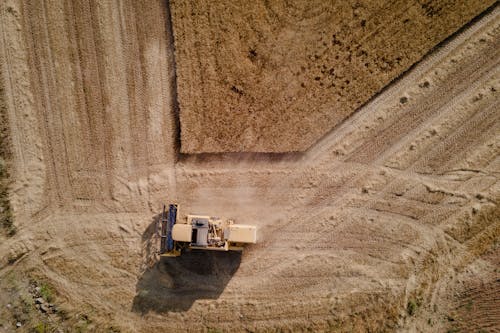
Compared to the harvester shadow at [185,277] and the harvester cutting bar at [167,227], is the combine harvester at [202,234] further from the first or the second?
the harvester shadow at [185,277]

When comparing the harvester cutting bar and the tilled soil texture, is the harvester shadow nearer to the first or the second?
the harvester cutting bar

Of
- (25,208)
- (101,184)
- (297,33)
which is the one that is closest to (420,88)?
(297,33)

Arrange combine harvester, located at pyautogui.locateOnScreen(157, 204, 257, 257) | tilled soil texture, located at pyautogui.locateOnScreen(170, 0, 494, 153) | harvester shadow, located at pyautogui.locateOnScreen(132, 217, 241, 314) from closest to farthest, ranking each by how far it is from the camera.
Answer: combine harvester, located at pyautogui.locateOnScreen(157, 204, 257, 257) → tilled soil texture, located at pyautogui.locateOnScreen(170, 0, 494, 153) → harvester shadow, located at pyautogui.locateOnScreen(132, 217, 241, 314)

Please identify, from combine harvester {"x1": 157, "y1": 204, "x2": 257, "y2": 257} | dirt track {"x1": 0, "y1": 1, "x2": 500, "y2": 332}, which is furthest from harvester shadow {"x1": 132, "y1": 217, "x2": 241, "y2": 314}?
combine harvester {"x1": 157, "y1": 204, "x2": 257, "y2": 257}

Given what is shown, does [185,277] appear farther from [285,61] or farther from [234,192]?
[285,61]

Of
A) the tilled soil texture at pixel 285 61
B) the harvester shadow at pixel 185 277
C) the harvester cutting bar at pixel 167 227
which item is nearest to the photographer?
the harvester cutting bar at pixel 167 227

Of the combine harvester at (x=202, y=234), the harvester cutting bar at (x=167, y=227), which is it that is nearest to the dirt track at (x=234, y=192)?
the harvester cutting bar at (x=167, y=227)
